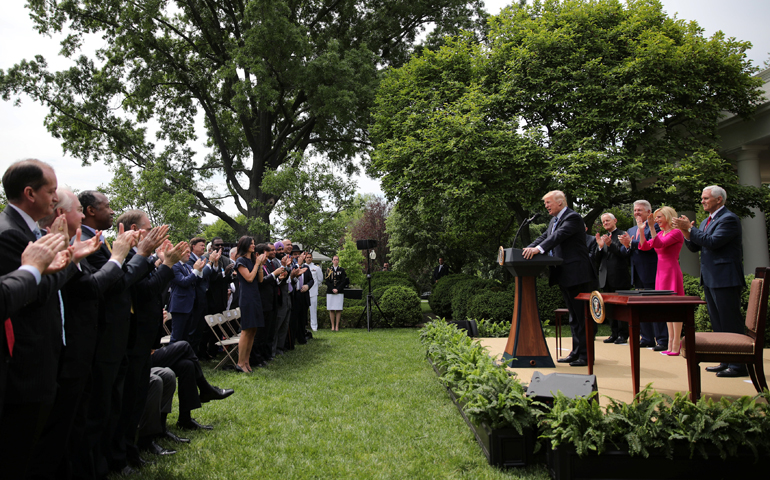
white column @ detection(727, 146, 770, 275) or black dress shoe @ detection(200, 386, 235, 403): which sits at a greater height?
white column @ detection(727, 146, 770, 275)

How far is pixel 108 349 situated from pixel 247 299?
445cm

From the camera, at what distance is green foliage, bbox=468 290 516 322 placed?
1303cm

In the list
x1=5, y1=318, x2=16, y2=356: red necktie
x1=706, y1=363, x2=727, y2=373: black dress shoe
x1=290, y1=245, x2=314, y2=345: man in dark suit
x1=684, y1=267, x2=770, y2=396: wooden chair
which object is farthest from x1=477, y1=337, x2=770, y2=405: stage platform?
x1=290, y1=245, x2=314, y2=345: man in dark suit

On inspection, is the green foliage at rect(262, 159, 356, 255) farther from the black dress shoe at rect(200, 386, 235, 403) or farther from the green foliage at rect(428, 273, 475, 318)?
the black dress shoe at rect(200, 386, 235, 403)

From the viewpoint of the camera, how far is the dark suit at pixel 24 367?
243cm

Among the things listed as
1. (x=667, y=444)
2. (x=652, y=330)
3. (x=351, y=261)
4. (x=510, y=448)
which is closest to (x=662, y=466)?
(x=667, y=444)

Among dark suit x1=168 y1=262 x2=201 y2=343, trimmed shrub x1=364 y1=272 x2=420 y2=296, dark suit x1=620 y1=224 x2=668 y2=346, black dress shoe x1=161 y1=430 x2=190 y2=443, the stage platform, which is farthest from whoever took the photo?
trimmed shrub x1=364 y1=272 x2=420 y2=296

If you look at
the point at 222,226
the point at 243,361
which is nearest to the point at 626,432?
the point at 243,361

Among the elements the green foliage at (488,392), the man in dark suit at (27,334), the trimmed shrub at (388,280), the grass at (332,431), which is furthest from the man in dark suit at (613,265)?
the trimmed shrub at (388,280)

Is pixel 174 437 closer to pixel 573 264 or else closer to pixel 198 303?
pixel 198 303

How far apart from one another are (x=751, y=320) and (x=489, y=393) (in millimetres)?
2605

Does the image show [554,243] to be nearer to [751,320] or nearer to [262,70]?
[751,320]

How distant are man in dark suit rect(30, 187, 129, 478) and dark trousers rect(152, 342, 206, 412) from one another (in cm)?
164

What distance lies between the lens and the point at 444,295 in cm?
1894
